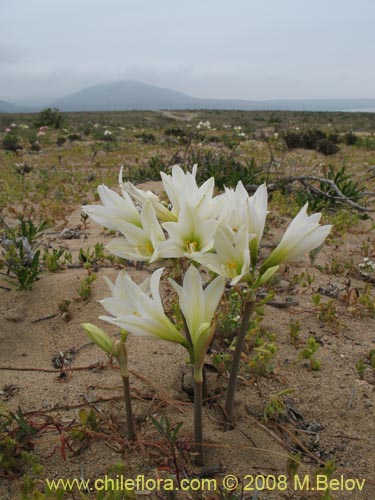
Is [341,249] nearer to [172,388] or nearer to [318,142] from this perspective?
[172,388]

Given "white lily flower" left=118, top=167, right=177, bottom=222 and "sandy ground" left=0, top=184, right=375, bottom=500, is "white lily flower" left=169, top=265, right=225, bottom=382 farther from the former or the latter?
"sandy ground" left=0, top=184, right=375, bottom=500

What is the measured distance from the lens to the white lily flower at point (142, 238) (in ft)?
4.46

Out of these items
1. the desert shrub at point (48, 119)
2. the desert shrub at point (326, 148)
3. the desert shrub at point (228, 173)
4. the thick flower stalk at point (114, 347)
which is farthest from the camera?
the desert shrub at point (48, 119)

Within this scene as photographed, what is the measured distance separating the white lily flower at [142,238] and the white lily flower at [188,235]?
5cm

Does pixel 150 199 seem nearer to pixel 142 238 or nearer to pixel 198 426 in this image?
pixel 142 238

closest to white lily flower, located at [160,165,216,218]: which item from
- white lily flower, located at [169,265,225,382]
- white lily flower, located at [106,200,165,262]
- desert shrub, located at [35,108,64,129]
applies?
white lily flower, located at [106,200,165,262]

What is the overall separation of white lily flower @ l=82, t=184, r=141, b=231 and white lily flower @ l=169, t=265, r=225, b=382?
31cm

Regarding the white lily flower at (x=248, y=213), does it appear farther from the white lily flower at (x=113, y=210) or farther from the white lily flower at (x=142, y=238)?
the white lily flower at (x=113, y=210)

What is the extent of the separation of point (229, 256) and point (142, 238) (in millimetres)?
302

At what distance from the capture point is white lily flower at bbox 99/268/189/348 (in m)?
1.31

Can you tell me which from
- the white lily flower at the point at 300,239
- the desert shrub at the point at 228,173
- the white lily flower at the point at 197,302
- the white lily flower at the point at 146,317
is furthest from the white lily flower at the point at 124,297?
the desert shrub at the point at 228,173

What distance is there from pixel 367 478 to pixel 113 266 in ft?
7.54

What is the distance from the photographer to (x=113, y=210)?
149cm

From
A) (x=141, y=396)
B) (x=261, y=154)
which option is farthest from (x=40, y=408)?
(x=261, y=154)
